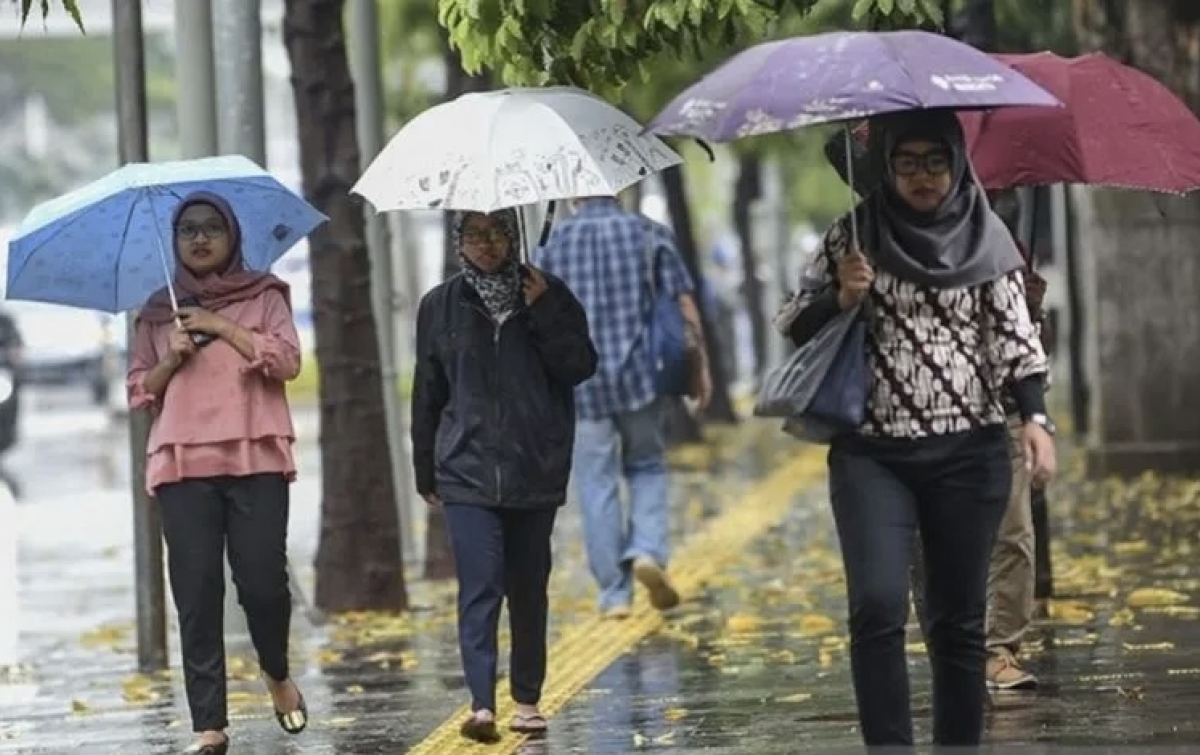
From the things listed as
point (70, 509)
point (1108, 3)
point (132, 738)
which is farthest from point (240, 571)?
point (70, 509)

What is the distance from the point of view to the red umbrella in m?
9.67

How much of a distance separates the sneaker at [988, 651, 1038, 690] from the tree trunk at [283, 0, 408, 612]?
4.81 m

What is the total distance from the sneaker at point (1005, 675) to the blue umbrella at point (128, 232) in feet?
8.44

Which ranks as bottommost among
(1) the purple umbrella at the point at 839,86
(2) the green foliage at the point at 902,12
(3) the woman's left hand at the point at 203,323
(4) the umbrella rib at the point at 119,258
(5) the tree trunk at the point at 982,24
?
(3) the woman's left hand at the point at 203,323

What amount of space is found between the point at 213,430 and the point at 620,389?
4337mm

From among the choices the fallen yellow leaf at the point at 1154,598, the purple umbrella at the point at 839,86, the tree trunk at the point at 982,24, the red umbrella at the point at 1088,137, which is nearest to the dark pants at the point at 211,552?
the purple umbrella at the point at 839,86

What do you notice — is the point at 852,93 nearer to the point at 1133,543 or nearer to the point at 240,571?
the point at 240,571

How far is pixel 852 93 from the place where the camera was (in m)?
→ 7.76

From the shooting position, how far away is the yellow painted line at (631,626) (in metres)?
10.3

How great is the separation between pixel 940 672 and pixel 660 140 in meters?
2.47

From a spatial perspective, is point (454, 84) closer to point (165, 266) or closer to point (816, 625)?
point (816, 625)

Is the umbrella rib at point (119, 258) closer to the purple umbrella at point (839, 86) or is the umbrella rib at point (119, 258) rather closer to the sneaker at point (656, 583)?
the purple umbrella at point (839, 86)

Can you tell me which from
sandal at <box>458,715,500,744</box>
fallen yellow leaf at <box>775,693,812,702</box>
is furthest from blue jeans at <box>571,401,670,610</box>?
sandal at <box>458,715,500,744</box>

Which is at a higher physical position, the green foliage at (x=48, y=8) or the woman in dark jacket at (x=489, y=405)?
the green foliage at (x=48, y=8)
